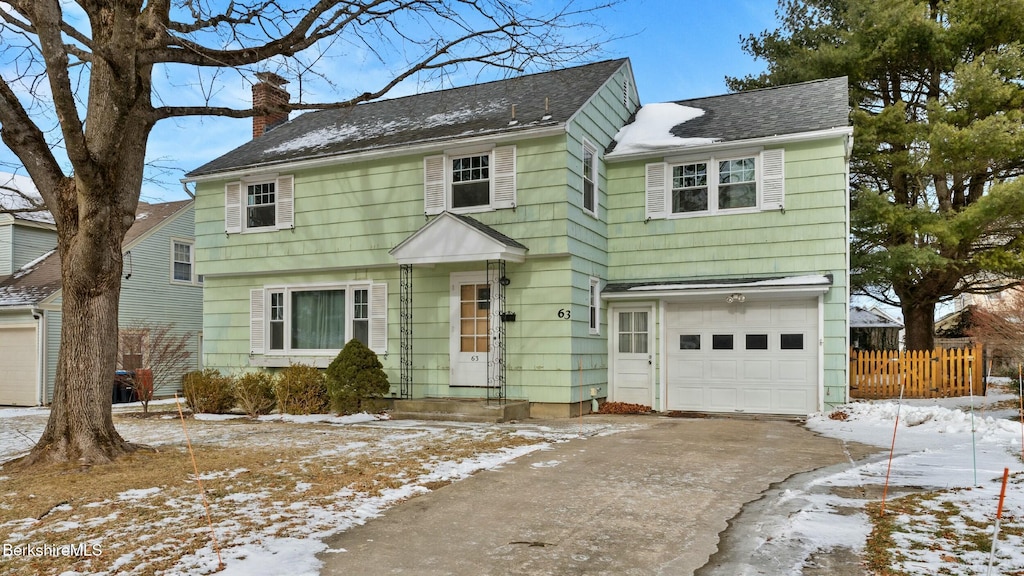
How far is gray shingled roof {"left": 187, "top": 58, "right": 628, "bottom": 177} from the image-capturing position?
1362 cm

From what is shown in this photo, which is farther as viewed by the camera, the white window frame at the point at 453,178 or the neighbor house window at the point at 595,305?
the neighbor house window at the point at 595,305

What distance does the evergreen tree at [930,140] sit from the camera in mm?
16938

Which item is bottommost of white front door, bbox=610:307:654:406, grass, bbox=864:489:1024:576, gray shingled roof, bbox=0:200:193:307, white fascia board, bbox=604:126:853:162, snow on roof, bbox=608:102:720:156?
grass, bbox=864:489:1024:576

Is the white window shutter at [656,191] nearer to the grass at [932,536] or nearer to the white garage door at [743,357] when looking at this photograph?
the white garage door at [743,357]

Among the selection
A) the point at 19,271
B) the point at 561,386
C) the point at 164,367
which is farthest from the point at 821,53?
the point at 19,271

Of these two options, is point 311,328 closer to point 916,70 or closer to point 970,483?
point 970,483

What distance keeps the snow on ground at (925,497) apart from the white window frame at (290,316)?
813 cm

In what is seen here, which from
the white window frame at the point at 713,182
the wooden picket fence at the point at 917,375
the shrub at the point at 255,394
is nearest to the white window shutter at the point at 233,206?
the shrub at the point at 255,394

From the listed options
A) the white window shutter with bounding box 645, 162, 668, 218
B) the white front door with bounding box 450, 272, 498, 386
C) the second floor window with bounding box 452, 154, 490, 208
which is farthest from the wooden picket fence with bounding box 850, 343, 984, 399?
the second floor window with bounding box 452, 154, 490, 208

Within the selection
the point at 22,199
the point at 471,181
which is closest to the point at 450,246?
the point at 471,181

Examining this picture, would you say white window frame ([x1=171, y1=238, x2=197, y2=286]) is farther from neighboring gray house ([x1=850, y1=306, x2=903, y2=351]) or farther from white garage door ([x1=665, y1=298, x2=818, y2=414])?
neighboring gray house ([x1=850, y1=306, x2=903, y2=351])

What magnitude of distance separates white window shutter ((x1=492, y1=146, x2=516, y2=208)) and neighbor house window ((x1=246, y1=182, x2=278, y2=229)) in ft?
17.2

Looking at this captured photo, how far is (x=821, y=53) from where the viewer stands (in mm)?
19297

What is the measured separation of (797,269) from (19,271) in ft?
70.1
